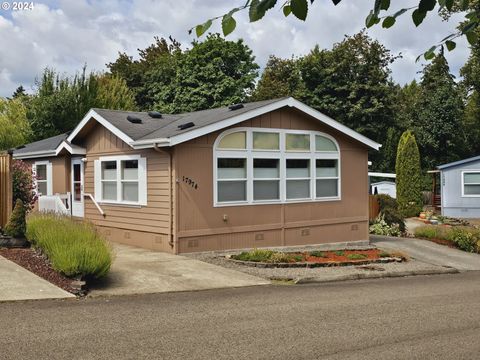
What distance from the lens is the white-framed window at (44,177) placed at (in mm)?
19719

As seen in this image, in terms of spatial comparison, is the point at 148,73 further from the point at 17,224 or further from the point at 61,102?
the point at 17,224

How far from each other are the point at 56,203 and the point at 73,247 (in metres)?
8.75

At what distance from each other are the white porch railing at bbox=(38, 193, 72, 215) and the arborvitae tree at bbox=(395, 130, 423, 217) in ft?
57.7

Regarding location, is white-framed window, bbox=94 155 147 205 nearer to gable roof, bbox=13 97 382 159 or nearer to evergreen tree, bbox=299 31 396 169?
gable roof, bbox=13 97 382 159

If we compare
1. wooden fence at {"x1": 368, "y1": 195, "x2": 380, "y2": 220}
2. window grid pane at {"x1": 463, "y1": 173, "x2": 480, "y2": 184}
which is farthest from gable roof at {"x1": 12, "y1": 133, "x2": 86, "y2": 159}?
window grid pane at {"x1": 463, "y1": 173, "x2": 480, "y2": 184}

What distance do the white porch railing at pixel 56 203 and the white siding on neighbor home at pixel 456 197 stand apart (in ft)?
64.6

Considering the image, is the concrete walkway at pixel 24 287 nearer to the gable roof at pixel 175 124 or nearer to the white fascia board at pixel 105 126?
the gable roof at pixel 175 124

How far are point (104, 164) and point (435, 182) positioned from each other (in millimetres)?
24844

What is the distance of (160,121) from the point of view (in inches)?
688

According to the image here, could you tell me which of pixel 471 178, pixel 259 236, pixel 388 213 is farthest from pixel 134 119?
pixel 471 178

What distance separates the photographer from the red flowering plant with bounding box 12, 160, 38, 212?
552 inches

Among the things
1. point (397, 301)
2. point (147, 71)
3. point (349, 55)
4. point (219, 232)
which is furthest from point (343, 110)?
point (397, 301)

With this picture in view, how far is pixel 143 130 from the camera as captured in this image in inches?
625

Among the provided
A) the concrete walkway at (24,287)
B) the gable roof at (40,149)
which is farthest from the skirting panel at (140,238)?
the concrete walkway at (24,287)
